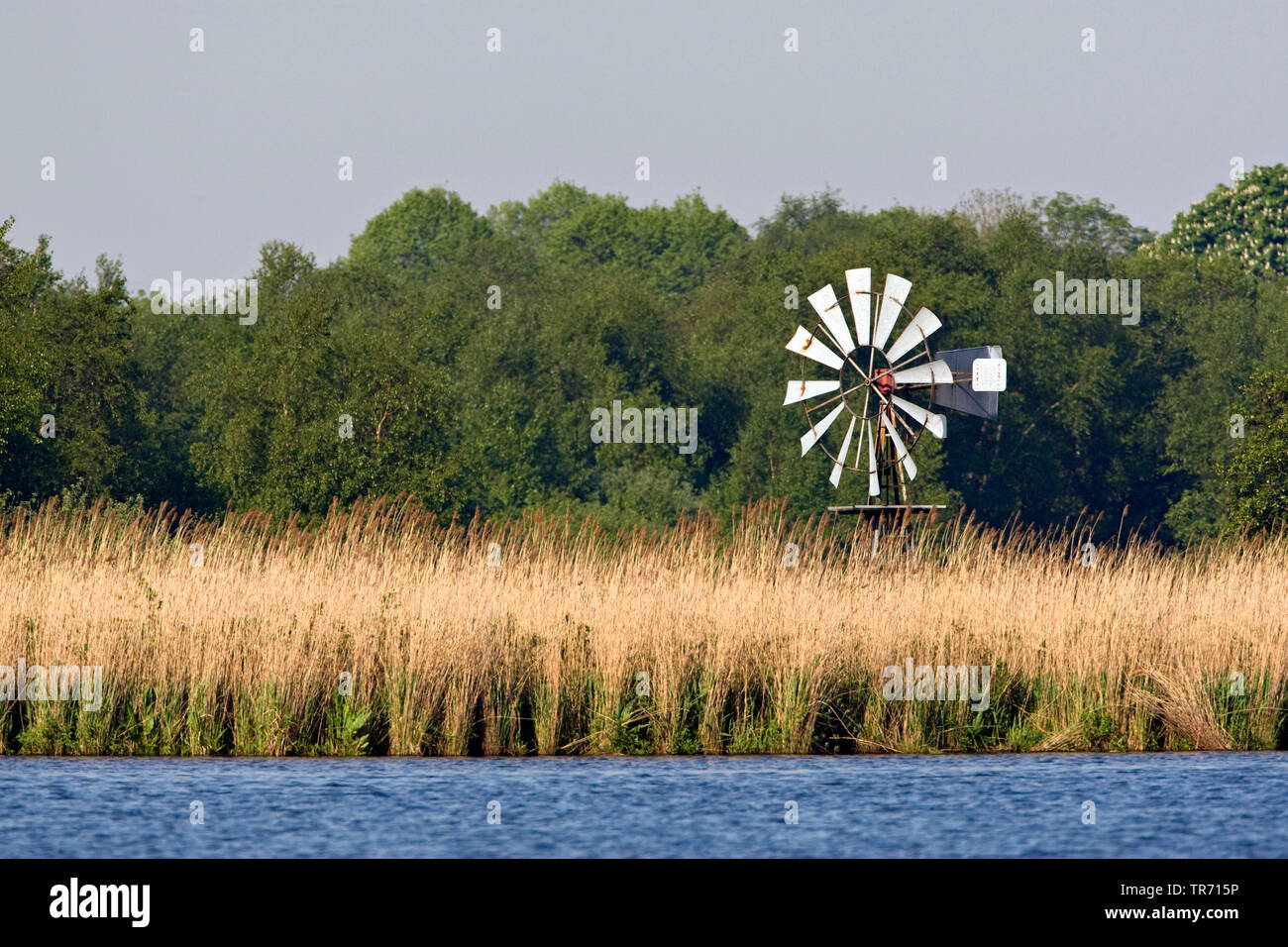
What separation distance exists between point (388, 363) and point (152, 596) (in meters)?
30.5

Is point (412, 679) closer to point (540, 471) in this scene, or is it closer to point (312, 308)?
point (312, 308)

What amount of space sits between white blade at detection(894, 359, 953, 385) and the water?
14.4 metres

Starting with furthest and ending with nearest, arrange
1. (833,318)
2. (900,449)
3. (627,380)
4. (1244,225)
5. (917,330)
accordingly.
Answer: (1244,225) → (627,380) → (900,449) → (917,330) → (833,318)

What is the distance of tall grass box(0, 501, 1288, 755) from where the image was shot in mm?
18406

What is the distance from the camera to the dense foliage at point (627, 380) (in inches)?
1833

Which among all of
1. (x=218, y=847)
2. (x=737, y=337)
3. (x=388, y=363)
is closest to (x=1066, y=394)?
(x=737, y=337)

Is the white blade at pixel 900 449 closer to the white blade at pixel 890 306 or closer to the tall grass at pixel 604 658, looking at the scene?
the white blade at pixel 890 306

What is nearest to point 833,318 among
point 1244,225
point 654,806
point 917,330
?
point 917,330

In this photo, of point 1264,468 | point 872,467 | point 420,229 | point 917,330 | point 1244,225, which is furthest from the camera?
point 420,229

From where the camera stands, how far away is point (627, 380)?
2554 inches

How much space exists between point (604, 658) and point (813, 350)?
1413 cm

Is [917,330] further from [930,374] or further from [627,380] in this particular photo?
[627,380]

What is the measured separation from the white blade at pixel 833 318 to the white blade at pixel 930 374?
161cm

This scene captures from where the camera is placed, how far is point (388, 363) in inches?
1939
